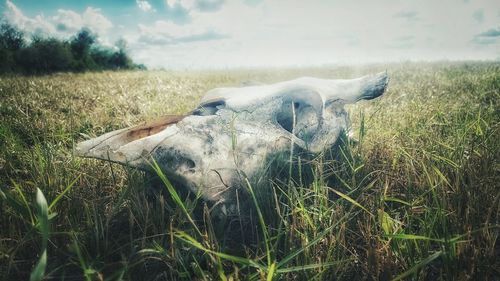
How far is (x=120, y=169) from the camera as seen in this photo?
2.11 m

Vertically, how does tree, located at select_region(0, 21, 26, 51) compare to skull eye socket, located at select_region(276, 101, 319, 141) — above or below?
above

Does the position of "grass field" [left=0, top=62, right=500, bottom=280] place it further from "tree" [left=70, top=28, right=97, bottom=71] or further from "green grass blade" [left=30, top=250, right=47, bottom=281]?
"tree" [left=70, top=28, right=97, bottom=71]

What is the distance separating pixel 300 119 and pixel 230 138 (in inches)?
21.7

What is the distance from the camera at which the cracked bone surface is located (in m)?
1.49

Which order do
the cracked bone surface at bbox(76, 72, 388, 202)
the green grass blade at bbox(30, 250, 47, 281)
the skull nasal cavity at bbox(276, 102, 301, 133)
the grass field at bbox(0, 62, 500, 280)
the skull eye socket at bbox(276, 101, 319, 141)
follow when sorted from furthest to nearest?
the skull nasal cavity at bbox(276, 102, 301, 133)
the skull eye socket at bbox(276, 101, 319, 141)
the cracked bone surface at bbox(76, 72, 388, 202)
the grass field at bbox(0, 62, 500, 280)
the green grass blade at bbox(30, 250, 47, 281)

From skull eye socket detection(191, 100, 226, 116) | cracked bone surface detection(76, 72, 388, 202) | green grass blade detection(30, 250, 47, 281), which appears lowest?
green grass blade detection(30, 250, 47, 281)

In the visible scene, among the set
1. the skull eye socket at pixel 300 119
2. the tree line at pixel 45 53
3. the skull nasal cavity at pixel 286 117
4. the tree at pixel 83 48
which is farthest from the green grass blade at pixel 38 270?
the tree at pixel 83 48

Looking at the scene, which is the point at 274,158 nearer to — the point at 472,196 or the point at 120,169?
the point at 472,196

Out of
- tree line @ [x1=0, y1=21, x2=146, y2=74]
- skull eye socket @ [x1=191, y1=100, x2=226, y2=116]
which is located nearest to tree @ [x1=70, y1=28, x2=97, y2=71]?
tree line @ [x1=0, y1=21, x2=146, y2=74]

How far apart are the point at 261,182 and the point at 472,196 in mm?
981

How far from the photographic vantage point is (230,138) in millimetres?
1649

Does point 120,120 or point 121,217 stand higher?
point 120,120

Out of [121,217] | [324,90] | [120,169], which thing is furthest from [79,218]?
[324,90]

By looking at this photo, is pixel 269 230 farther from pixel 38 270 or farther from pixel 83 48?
pixel 83 48
